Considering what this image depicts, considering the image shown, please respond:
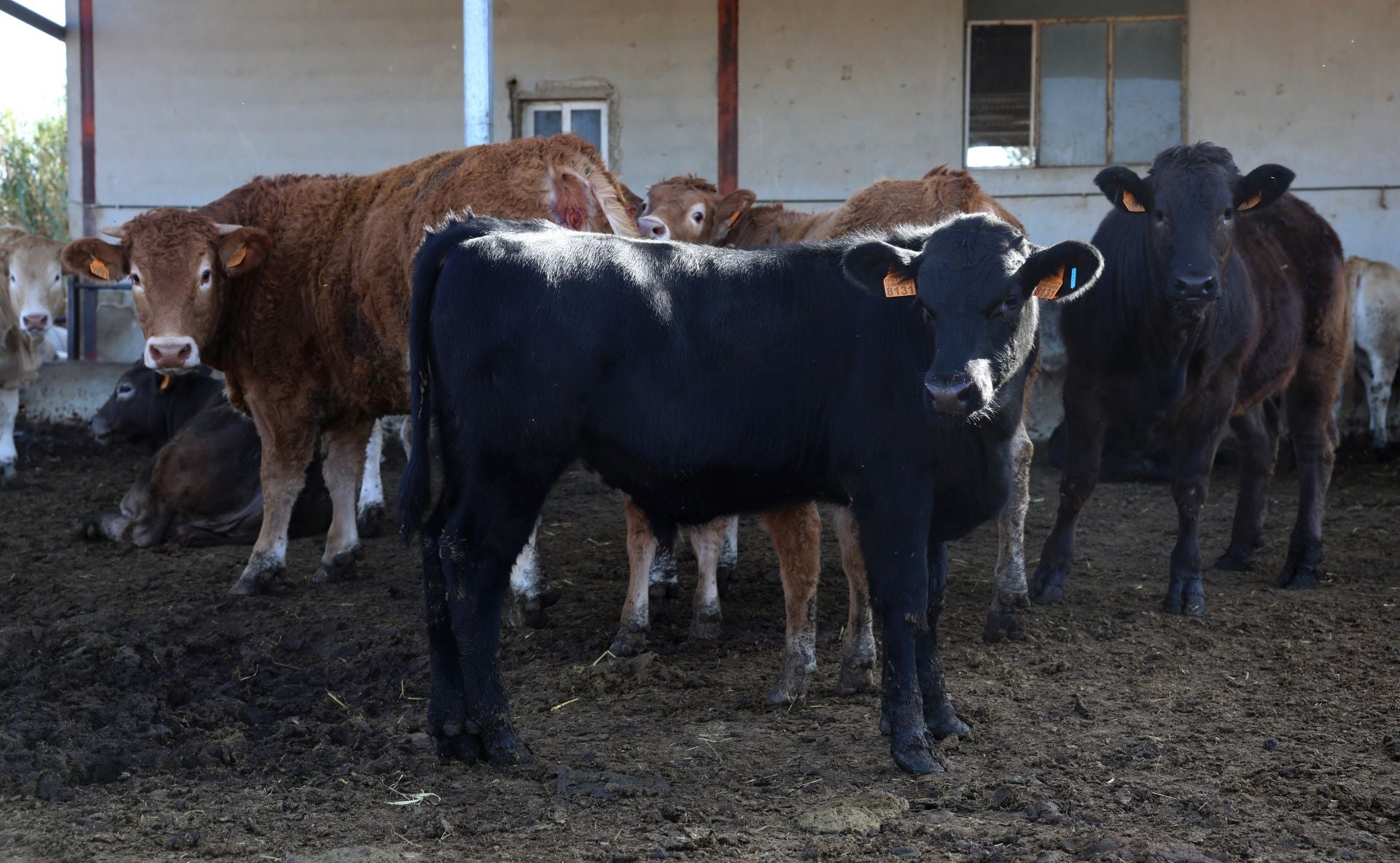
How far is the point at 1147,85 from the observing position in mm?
13070

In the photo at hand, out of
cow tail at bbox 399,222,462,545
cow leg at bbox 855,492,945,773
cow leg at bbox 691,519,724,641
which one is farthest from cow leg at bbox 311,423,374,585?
cow leg at bbox 855,492,945,773

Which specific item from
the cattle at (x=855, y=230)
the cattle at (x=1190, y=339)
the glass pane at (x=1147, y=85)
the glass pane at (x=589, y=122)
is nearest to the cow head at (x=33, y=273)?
the glass pane at (x=589, y=122)

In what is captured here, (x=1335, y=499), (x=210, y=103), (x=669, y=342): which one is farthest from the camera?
(x=210, y=103)

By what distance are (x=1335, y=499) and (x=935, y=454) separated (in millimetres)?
6824

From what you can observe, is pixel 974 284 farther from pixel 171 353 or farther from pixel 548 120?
pixel 548 120

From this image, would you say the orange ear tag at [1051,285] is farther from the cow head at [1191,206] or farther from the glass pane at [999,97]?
the glass pane at [999,97]

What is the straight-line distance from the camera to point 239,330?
7410 mm

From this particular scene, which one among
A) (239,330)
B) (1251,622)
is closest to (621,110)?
(239,330)

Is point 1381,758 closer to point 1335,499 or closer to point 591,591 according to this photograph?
point 591,591

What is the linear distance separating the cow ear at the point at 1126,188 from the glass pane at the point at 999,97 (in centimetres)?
667

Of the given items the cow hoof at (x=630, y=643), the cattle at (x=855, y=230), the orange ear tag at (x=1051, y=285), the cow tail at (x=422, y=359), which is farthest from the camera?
the cow hoof at (x=630, y=643)

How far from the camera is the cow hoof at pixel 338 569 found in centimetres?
740

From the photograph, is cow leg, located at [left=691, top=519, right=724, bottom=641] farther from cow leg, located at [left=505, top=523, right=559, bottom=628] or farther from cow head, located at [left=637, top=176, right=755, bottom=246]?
cow head, located at [left=637, top=176, right=755, bottom=246]

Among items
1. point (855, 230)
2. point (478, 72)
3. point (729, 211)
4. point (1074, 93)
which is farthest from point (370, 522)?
point (1074, 93)
